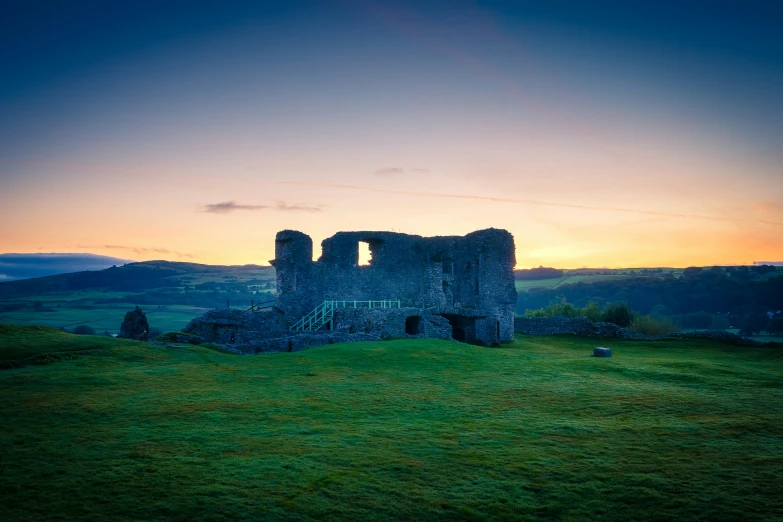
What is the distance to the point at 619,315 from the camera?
168 ft

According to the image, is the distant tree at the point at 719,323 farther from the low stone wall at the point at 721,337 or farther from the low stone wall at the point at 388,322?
the low stone wall at the point at 388,322

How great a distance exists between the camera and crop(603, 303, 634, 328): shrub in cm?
5056

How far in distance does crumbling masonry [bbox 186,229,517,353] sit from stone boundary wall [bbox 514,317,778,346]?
595 centimetres

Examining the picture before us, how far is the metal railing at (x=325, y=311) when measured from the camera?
33.7 metres

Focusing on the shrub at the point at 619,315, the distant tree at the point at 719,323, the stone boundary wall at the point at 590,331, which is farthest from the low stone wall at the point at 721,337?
the distant tree at the point at 719,323

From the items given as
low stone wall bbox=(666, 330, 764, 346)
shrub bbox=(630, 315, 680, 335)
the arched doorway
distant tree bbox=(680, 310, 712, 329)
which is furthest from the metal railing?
distant tree bbox=(680, 310, 712, 329)

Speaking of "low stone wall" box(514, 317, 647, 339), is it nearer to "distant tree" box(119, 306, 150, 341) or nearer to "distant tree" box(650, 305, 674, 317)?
"distant tree" box(119, 306, 150, 341)

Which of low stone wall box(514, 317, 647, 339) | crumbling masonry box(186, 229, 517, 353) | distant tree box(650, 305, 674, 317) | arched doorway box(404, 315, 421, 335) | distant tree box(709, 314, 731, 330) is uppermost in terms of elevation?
crumbling masonry box(186, 229, 517, 353)

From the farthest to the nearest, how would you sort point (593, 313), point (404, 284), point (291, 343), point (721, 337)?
point (593, 313) → point (404, 284) → point (721, 337) → point (291, 343)

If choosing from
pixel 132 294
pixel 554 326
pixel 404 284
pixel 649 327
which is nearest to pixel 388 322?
pixel 404 284

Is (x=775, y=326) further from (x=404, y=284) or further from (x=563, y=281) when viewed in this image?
(x=563, y=281)

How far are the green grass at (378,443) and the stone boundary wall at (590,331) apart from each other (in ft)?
50.1

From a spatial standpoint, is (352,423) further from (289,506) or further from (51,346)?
(51,346)

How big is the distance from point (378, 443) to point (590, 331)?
32.8 metres
